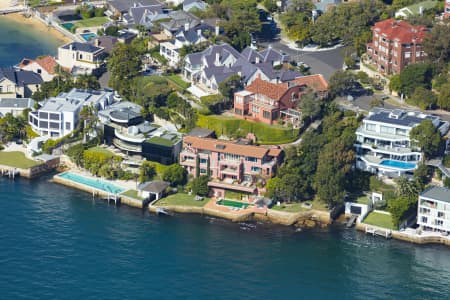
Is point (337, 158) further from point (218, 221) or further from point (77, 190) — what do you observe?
point (77, 190)

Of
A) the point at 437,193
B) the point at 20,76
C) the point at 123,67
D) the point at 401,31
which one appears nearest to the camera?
the point at 437,193

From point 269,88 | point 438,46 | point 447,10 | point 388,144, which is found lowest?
point 388,144

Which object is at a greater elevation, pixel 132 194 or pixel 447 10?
pixel 447 10

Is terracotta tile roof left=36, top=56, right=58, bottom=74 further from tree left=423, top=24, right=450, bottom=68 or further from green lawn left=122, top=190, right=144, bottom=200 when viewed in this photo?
tree left=423, top=24, right=450, bottom=68

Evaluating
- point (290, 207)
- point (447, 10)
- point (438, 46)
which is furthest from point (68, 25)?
point (290, 207)

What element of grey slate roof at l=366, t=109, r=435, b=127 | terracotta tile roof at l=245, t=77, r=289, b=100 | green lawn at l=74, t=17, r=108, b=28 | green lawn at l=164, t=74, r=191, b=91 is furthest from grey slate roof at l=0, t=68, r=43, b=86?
grey slate roof at l=366, t=109, r=435, b=127

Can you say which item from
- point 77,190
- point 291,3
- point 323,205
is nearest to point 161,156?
point 77,190

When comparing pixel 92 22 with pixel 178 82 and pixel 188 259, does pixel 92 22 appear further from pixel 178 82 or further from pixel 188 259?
pixel 188 259
